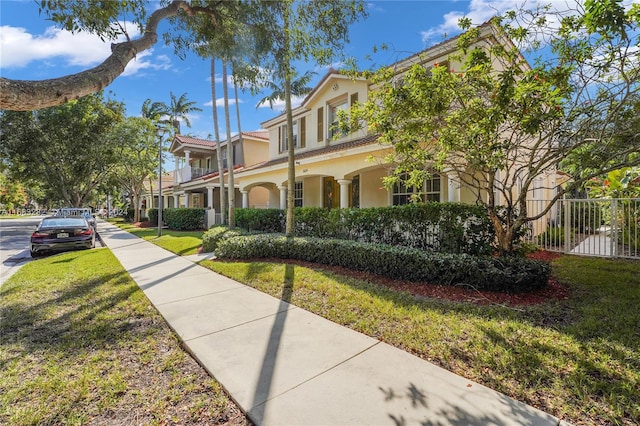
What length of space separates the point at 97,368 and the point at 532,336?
5.09 metres

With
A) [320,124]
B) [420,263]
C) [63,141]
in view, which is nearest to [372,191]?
[320,124]

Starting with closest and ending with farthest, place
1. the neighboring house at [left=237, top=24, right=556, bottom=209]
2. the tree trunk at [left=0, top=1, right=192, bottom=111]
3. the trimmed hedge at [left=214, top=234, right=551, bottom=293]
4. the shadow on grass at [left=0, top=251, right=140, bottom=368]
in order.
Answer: the tree trunk at [left=0, top=1, right=192, bottom=111]
the shadow on grass at [left=0, top=251, right=140, bottom=368]
the trimmed hedge at [left=214, top=234, right=551, bottom=293]
the neighboring house at [left=237, top=24, right=556, bottom=209]

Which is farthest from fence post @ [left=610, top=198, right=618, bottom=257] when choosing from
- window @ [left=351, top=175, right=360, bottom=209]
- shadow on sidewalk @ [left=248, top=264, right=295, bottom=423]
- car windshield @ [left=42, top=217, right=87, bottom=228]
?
car windshield @ [left=42, top=217, right=87, bottom=228]

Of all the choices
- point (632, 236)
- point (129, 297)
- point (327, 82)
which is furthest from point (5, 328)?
point (632, 236)

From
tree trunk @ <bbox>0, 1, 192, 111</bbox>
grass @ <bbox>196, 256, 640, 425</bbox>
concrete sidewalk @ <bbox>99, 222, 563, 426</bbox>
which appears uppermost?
tree trunk @ <bbox>0, 1, 192, 111</bbox>

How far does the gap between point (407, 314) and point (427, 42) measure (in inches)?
218

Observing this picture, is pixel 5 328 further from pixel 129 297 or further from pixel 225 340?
pixel 225 340

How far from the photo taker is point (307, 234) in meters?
10.7

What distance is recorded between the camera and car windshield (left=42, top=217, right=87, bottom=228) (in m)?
11.4

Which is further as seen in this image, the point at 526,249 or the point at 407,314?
the point at 526,249

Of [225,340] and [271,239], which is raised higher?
[271,239]

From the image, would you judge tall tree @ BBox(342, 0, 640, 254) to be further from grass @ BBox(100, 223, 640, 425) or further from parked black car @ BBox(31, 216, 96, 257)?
parked black car @ BBox(31, 216, 96, 257)

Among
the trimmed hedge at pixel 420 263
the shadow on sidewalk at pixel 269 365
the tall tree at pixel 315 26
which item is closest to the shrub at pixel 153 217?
the trimmed hedge at pixel 420 263

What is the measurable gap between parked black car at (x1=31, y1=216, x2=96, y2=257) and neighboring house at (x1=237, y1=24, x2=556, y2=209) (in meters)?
7.69
